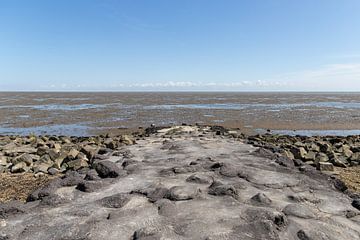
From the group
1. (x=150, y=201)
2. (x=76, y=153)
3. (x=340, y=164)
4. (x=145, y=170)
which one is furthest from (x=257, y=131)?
(x=150, y=201)

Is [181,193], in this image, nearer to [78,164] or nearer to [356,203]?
[356,203]

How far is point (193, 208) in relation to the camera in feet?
18.0

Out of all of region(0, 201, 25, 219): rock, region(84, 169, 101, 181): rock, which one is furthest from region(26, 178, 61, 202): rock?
region(84, 169, 101, 181): rock

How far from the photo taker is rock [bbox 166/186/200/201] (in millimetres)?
5950

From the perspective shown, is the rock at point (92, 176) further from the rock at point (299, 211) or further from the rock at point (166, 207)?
the rock at point (299, 211)

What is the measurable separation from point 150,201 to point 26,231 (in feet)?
6.49

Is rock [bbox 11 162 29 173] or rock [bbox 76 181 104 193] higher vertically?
rock [bbox 76 181 104 193]

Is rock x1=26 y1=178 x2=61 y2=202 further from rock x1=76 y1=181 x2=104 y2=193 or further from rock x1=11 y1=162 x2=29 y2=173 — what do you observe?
rock x1=11 y1=162 x2=29 y2=173

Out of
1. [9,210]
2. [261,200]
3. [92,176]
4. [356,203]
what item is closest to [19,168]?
[92,176]

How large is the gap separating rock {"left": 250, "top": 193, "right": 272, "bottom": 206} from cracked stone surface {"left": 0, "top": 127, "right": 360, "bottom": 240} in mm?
13

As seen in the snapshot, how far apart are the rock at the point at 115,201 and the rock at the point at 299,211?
103 inches

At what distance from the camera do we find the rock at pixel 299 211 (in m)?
5.33

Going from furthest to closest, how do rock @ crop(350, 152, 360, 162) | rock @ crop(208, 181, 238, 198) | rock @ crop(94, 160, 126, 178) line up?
rock @ crop(350, 152, 360, 162)
rock @ crop(94, 160, 126, 178)
rock @ crop(208, 181, 238, 198)

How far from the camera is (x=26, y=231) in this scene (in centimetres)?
484
